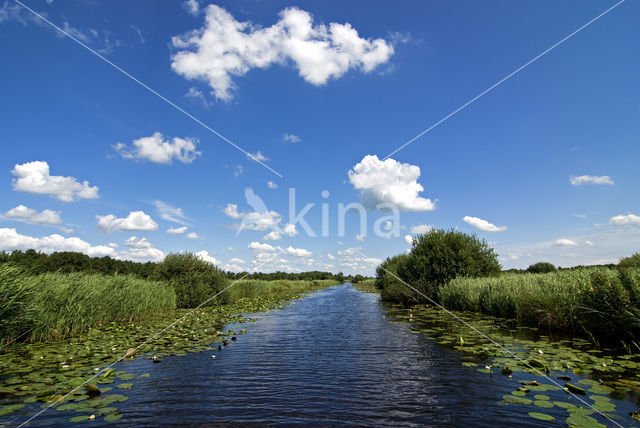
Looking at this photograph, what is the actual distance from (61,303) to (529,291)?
66.0 ft

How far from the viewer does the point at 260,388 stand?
24.3 feet

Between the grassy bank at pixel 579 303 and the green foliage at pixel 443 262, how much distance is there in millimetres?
7390

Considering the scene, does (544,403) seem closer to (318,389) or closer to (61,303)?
(318,389)

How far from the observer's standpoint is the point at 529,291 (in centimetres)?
1484

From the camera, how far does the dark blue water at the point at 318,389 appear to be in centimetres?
570

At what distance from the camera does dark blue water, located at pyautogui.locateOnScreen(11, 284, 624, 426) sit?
570cm

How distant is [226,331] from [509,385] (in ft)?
39.4

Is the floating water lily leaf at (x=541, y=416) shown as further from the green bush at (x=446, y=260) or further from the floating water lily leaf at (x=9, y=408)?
the green bush at (x=446, y=260)

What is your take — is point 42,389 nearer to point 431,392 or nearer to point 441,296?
point 431,392

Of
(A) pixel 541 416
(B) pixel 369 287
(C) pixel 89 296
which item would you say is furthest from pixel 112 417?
(B) pixel 369 287

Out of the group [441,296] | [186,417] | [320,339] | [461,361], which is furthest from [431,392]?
[441,296]

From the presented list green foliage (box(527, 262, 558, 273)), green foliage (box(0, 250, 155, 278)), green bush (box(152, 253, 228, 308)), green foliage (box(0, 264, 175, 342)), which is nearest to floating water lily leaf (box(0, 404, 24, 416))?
green foliage (box(0, 264, 175, 342))

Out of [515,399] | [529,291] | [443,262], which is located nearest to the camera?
[515,399]

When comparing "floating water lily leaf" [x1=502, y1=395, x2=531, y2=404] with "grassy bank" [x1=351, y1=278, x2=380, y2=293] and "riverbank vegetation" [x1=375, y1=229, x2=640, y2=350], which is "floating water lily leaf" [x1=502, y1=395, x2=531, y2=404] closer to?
"riverbank vegetation" [x1=375, y1=229, x2=640, y2=350]
